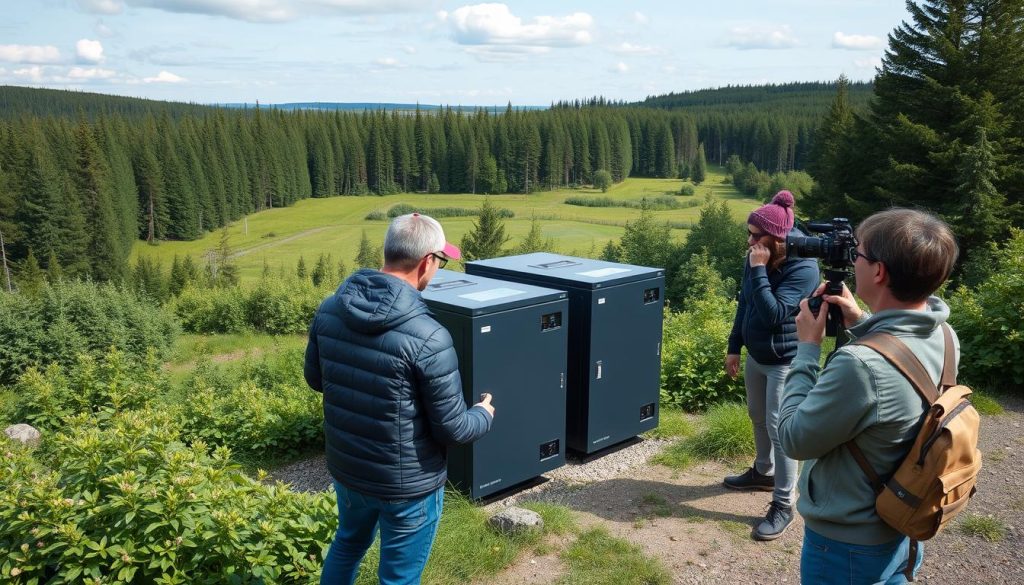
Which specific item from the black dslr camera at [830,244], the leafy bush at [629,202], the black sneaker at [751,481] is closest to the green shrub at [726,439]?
the black sneaker at [751,481]

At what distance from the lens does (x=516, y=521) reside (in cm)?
460

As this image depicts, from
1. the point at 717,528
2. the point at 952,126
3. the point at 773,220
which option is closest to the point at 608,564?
the point at 717,528

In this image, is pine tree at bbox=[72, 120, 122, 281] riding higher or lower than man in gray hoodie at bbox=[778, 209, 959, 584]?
lower

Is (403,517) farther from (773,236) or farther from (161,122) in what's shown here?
(161,122)

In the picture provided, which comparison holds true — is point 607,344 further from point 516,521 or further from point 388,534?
point 388,534

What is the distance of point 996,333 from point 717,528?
5.02 meters

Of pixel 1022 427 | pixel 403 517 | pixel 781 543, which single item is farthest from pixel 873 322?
pixel 1022 427

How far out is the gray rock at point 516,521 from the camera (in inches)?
180

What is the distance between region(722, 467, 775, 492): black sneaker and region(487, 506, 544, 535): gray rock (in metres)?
1.59

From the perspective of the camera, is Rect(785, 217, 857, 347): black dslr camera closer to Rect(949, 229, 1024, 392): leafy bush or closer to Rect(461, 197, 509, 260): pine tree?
Rect(949, 229, 1024, 392): leafy bush

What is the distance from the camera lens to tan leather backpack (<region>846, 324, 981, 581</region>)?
231 centimetres

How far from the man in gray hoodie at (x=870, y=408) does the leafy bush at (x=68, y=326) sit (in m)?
20.0

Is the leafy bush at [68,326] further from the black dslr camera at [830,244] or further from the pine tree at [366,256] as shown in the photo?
the pine tree at [366,256]

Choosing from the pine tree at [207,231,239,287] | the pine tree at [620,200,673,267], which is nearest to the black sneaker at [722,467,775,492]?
the pine tree at [620,200,673,267]
